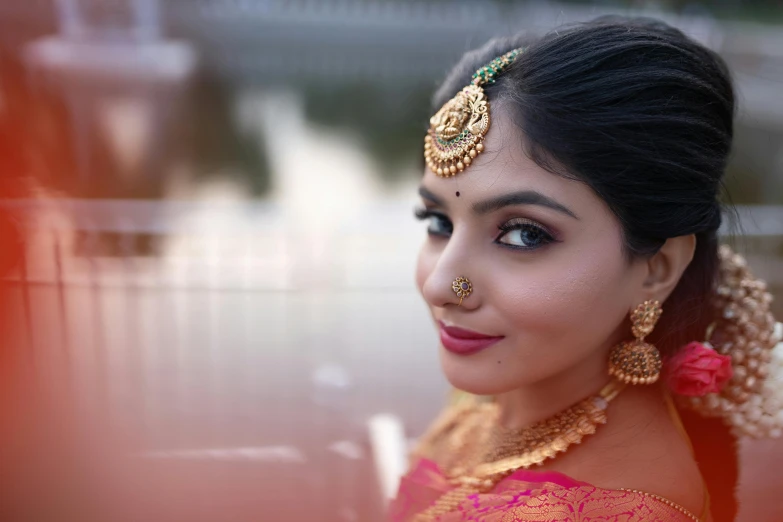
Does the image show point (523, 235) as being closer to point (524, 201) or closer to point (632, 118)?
point (524, 201)

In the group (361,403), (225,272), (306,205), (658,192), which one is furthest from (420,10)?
(658,192)

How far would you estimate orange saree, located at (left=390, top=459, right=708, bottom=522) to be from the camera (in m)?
0.80

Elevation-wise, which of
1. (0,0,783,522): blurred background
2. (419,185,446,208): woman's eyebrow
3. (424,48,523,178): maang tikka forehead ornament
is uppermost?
(424,48,523,178): maang tikka forehead ornament

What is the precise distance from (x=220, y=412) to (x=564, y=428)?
997 mm

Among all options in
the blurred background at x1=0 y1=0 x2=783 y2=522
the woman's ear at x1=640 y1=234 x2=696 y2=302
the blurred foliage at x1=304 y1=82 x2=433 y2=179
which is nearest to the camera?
the woman's ear at x1=640 y1=234 x2=696 y2=302

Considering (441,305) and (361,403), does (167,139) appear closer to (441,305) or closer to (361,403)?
(361,403)

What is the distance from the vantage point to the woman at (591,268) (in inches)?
32.1

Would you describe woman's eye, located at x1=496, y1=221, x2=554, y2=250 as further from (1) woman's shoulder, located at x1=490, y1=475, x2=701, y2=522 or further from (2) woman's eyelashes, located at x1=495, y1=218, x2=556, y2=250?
(1) woman's shoulder, located at x1=490, y1=475, x2=701, y2=522

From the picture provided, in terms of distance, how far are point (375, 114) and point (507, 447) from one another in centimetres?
440

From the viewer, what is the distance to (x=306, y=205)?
12.1 feet

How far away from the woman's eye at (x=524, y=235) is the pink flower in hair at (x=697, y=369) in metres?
0.28

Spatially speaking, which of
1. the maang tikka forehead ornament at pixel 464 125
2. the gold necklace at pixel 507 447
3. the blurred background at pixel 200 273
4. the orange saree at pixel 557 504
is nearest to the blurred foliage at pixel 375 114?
the blurred background at pixel 200 273

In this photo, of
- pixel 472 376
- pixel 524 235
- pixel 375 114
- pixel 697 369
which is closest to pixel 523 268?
pixel 524 235

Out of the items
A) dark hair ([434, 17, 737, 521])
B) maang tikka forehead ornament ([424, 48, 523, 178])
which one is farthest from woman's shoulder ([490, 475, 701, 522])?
maang tikka forehead ornament ([424, 48, 523, 178])
